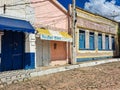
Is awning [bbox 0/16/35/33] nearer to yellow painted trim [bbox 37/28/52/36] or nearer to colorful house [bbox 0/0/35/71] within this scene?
colorful house [bbox 0/0/35/71]

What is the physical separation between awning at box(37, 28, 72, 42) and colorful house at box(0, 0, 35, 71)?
0.76 m

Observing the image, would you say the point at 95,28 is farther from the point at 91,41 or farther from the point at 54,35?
the point at 54,35

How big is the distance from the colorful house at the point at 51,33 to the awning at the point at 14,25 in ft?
A: 5.52

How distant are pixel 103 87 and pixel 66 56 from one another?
34.3ft

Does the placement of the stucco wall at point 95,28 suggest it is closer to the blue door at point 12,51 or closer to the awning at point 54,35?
the awning at point 54,35

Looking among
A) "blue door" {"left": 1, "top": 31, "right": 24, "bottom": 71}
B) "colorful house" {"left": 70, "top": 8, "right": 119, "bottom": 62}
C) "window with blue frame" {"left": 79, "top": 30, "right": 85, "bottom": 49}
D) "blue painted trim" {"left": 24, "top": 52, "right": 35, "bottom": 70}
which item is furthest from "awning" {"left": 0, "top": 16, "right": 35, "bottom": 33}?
"window with blue frame" {"left": 79, "top": 30, "right": 85, "bottom": 49}

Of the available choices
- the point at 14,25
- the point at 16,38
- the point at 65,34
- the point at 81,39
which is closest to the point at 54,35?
the point at 65,34

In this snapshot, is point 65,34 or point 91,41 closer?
point 65,34

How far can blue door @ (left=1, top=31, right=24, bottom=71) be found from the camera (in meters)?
15.0

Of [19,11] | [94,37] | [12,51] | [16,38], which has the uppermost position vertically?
[19,11]

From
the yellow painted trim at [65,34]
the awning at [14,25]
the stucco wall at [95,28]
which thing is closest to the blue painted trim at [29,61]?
the awning at [14,25]

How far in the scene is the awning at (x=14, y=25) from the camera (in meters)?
13.5

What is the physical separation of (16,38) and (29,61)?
5.78ft

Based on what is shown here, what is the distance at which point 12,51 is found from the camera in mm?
15617
